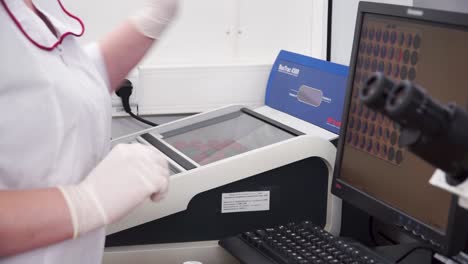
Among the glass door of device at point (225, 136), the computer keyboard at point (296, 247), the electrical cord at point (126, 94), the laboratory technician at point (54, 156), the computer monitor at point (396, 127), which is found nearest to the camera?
the laboratory technician at point (54, 156)

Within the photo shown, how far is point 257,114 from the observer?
1448 millimetres

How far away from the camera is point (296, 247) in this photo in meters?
1.09

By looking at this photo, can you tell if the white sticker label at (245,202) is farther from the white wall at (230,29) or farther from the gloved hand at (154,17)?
the white wall at (230,29)

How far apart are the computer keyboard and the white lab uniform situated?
264 mm

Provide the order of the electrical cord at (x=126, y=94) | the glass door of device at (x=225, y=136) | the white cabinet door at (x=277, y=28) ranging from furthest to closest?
1. the white cabinet door at (x=277, y=28)
2. the electrical cord at (x=126, y=94)
3. the glass door of device at (x=225, y=136)

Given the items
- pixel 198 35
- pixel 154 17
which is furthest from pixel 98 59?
pixel 198 35

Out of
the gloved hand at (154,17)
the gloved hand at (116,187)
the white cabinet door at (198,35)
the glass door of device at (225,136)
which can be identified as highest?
the gloved hand at (154,17)

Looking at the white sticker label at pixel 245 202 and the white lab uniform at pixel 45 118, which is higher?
the white lab uniform at pixel 45 118

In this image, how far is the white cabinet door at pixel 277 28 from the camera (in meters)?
1.72

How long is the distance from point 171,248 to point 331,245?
29 centimetres

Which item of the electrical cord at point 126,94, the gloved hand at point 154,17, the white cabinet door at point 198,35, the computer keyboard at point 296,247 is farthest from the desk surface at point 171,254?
the white cabinet door at point 198,35

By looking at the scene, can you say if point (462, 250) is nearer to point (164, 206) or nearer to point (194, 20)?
point (164, 206)

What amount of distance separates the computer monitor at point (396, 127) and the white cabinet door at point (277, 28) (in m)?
0.61

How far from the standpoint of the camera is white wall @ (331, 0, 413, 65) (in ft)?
5.31
